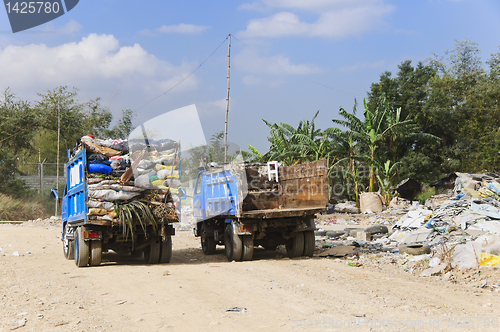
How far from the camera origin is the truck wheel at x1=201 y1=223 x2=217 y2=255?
10484 mm

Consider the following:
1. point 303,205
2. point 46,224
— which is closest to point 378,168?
point 303,205

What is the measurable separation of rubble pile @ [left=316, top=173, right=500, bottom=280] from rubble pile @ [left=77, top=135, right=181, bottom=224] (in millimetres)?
3899

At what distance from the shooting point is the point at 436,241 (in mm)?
9758

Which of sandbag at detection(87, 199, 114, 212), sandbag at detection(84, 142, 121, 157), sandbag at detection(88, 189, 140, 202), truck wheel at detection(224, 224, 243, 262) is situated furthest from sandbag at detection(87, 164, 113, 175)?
truck wheel at detection(224, 224, 243, 262)

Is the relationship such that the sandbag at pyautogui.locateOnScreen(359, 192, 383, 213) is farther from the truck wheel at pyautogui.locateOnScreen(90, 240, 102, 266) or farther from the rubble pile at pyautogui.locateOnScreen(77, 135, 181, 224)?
the truck wheel at pyautogui.locateOnScreen(90, 240, 102, 266)

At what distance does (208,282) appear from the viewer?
665 centimetres

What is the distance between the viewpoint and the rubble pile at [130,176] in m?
8.12

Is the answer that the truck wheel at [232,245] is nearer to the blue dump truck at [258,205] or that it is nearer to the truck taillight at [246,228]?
the blue dump truck at [258,205]

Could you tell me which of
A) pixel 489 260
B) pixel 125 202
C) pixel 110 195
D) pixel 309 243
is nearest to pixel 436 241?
pixel 489 260

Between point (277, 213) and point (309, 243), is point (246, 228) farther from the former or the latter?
point (309, 243)

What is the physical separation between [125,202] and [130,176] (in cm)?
54

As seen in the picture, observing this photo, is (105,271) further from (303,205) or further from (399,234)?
(399,234)

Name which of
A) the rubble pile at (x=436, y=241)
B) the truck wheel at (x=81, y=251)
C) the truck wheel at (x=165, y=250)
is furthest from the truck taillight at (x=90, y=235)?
the rubble pile at (x=436, y=241)

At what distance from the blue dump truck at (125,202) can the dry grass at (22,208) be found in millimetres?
14474
